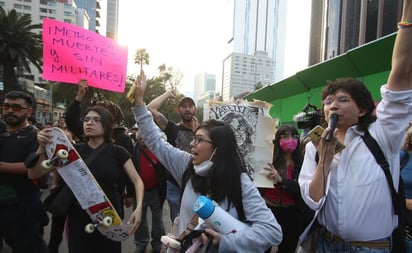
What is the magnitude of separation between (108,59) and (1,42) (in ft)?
91.9

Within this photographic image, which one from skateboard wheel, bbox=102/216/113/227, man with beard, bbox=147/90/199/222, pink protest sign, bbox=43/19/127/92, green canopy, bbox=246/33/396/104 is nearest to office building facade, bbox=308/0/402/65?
green canopy, bbox=246/33/396/104

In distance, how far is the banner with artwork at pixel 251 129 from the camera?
10.5ft

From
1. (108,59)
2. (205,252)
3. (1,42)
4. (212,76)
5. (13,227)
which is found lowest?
(13,227)

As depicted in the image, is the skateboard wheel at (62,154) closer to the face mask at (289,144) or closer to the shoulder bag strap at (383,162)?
the shoulder bag strap at (383,162)

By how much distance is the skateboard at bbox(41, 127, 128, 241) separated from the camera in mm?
2664

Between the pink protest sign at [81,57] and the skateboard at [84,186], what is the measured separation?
0.94 m

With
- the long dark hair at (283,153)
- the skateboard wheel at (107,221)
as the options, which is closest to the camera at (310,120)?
the long dark hair at (283,153)

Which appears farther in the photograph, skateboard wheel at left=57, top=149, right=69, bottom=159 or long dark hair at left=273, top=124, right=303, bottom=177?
long dark hair at left=273, top=124, right=303, bottom=177

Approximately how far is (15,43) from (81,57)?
27.7 meters

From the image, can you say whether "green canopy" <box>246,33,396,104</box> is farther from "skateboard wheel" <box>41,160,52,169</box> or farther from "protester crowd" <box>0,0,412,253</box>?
"skateboard wheel" <box>41,160,52,169</box>

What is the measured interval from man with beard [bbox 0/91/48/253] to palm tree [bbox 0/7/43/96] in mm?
26194

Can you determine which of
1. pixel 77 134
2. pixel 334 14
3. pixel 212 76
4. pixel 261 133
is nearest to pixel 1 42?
pixel 334 14

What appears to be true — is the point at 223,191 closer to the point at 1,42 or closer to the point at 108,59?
the point at 108,59

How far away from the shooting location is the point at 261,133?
3.26m
